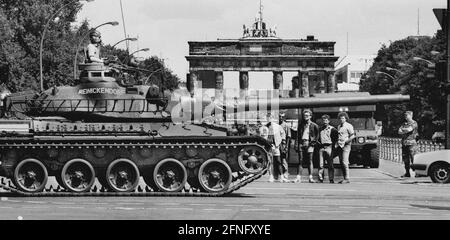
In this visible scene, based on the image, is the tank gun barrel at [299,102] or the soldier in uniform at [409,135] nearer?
the tank gun barrel at [299,102]

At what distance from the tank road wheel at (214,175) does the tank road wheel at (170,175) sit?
355 millimetres

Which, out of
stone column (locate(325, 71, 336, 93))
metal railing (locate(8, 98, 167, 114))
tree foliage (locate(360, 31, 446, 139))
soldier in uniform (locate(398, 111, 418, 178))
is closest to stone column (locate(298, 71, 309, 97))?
stone column (locate(325, 71, 336, 93))

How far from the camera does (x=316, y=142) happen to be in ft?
76.6

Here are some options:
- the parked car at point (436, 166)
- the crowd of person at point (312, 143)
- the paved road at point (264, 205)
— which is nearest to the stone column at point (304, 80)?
the crowd of person at point (312, 143)

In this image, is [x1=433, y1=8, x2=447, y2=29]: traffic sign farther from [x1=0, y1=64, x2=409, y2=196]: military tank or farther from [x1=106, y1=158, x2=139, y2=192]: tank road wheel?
[x1=106, y1=158, x2=139, y2=192]: tank road wheel

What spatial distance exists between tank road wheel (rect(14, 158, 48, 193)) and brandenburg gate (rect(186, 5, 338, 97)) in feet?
323

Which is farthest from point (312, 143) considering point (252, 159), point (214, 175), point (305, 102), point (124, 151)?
point (124, 151)

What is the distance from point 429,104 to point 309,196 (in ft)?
176

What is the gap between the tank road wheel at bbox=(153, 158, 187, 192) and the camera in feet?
60.7

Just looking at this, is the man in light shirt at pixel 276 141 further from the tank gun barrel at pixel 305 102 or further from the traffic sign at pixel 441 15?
the traffic sign at pixel 441 15

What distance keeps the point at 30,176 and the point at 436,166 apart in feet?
32.9

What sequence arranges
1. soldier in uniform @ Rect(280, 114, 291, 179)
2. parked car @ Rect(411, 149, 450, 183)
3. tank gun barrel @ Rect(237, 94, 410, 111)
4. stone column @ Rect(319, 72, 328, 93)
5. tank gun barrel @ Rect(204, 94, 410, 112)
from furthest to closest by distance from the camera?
stone column @ Rect(319, 72, 328, 93) → soldier in uniform @ Rect(280, 114, 291, 179) → parked car @ Rect(411, 149, 450, 183) → tank gun barrel @ Rect(237, 94, 410, 111) → tank gun barrel @ Rect(204, 94, 410, 112)

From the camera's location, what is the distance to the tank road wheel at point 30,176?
18.6m

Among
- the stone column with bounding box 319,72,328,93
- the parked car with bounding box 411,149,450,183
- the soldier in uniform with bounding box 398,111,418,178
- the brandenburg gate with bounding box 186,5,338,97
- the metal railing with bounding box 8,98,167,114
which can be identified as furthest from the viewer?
the stone column with bounding box 319,72,328,93
